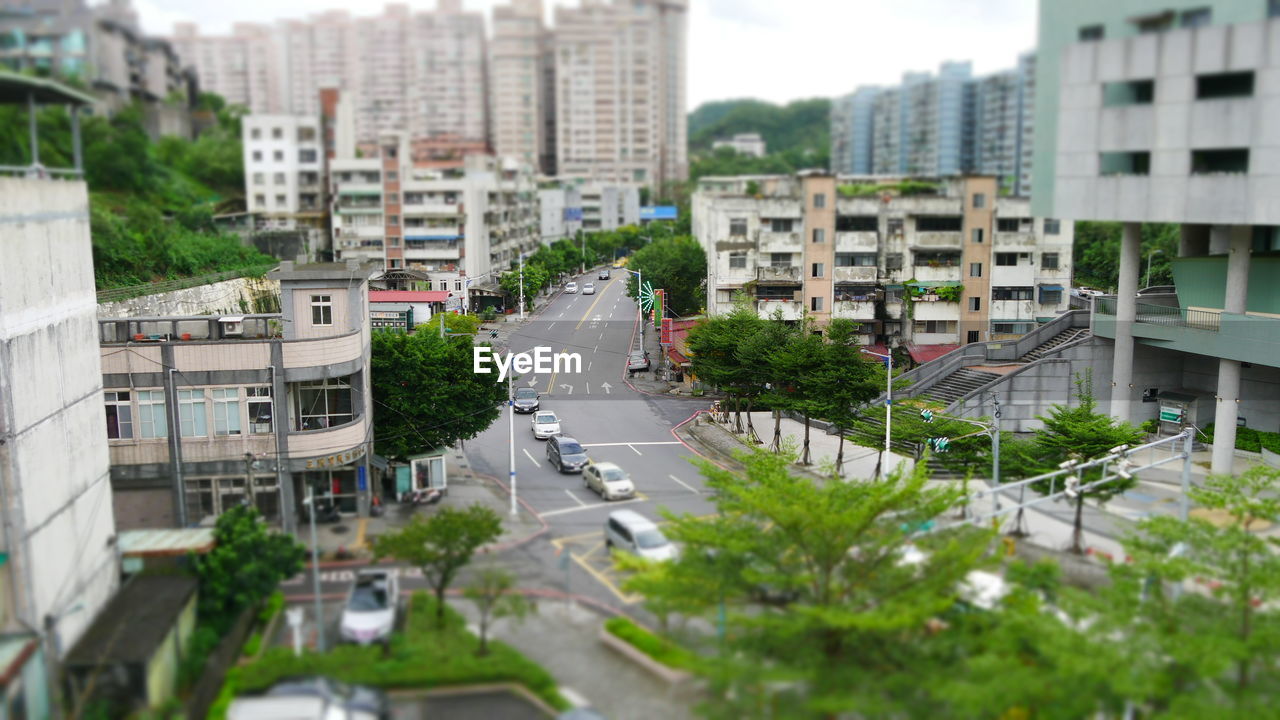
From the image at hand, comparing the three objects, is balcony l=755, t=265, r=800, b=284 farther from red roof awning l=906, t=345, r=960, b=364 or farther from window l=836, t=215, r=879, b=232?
red roof awning l=906, t=345, r=960, b=364

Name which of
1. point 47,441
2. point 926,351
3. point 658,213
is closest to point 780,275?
point 926,351

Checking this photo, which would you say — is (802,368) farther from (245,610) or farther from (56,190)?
(56,190)

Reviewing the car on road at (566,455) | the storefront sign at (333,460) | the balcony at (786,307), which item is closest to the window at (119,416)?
the storefront sign at (333,460)

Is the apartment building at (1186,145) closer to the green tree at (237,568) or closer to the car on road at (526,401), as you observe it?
the car on road at (526,401)

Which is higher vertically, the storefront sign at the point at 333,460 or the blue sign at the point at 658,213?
the blue sign at the point at 658,213

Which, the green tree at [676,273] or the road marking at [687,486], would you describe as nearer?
the road marking at [687,486]

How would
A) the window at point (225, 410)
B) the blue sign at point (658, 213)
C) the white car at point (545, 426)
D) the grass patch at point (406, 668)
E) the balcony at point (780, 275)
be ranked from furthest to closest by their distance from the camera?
the blue sign at point (658, 213) < the balcony at point (780, 275) < the white car at point (545, 426) < the window at point (225, 410) < the grass patch at point (406, 668)

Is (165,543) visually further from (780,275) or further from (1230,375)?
(780,275)
